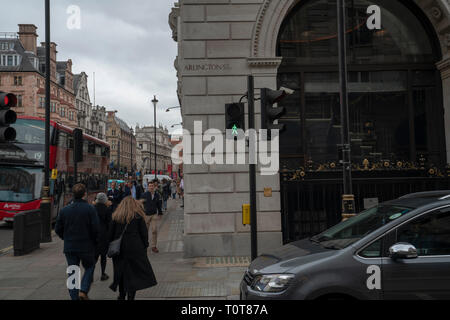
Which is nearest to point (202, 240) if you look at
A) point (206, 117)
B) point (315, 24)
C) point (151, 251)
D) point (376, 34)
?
point (151, 251)

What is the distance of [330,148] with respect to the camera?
11.4 metres


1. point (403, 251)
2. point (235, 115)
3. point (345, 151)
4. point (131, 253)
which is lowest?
point (131, 253)

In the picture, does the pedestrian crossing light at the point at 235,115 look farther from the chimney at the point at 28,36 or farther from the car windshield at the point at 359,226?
the chimney at the point at 28,36

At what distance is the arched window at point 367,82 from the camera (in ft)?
37.4

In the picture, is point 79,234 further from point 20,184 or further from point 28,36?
point 28,36

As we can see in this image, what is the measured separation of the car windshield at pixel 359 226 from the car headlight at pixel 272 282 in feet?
2.42

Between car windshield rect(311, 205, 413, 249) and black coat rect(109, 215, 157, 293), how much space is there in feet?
7.99

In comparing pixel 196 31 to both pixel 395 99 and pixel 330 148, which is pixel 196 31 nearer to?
pixel 330 148

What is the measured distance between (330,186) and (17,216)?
8606 mm

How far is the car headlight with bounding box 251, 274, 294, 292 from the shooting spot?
13.6 feet

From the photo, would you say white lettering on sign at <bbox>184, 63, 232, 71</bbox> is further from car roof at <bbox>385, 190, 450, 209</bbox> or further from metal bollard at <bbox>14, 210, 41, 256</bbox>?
car roof at <bbox>385, 190, 450, 209</bbox>

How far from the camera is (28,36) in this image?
2512 inches

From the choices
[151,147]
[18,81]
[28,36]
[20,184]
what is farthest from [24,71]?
[151,147]

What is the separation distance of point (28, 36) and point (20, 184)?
56804 millimetres
